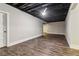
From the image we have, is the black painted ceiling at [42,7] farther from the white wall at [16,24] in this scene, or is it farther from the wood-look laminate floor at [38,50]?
the wood-look laminate floor at [38,50]

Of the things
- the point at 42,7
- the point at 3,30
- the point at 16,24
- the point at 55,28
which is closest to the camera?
the point at 3,30

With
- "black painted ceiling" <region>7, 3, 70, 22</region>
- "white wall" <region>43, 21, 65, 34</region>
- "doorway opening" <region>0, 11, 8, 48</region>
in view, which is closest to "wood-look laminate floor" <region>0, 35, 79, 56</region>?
"doorway opening" <region>0, 11, 8, 48</region>

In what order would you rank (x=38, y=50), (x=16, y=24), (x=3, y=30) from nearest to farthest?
(x=38, y=50) < (x=3, y=30) < (x=16, y=24)

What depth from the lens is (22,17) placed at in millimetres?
5859

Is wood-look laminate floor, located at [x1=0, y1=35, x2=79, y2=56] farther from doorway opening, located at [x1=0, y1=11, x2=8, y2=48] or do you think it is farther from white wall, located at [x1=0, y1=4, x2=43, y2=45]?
white wall, located at [x1=0, y1=4, x2=43, y2=45]

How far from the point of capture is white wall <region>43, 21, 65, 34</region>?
1157 cm

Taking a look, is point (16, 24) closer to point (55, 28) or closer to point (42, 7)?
point (42, 7)

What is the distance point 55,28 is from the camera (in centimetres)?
1219

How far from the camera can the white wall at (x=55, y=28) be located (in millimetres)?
11575

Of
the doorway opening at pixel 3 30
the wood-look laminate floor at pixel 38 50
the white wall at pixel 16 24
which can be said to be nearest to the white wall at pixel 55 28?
the white wall at pixel 16 24

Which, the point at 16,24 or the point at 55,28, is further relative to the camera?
the point at 55,28

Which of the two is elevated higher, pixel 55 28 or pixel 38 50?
pixel 38 50

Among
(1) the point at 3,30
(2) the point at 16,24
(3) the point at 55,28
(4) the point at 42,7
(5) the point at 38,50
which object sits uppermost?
(4) the point at 42,7

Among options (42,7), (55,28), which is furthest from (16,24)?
(55,28)
